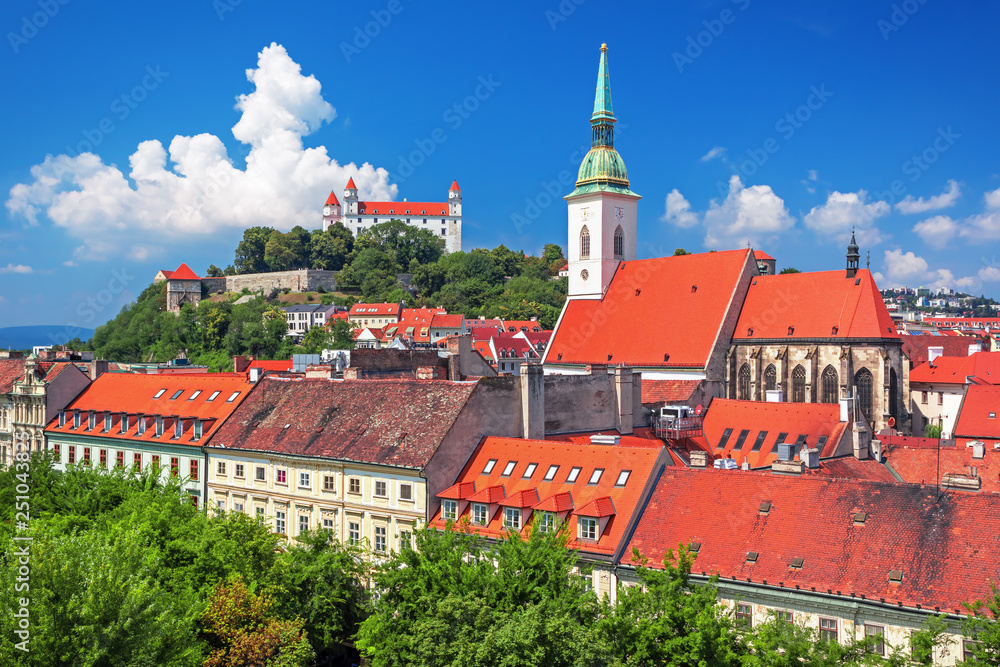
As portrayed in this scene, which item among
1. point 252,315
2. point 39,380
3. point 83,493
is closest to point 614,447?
point 83,493

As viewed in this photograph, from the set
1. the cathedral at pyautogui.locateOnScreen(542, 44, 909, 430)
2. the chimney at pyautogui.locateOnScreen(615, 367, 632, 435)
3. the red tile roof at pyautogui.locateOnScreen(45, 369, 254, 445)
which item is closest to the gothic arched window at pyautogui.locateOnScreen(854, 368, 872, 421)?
the cathedral at pyautogui.locateOnScreen(542, 44, 909, 430)

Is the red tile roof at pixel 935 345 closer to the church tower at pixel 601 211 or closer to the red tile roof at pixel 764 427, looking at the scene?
the church tower at pixel 601 211

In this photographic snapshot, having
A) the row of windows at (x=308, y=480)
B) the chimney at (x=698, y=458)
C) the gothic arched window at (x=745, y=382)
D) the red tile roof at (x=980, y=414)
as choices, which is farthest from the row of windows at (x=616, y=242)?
the row of windows at (x=308, y=480)

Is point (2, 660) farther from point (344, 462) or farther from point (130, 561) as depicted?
point (344, 462)

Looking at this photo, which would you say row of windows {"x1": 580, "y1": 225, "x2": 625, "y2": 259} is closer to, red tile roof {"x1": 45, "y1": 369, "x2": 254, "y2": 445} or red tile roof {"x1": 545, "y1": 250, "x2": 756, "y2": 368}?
red tile roof {"x1": 545, "y1": 250, "x2": 756, "y2": 368}

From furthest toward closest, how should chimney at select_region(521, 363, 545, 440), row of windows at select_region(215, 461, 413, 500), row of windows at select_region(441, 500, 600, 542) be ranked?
chimney at select_region(521, 363, 545, 440) < row of windows at select_region(215, 461, 413, 500) < row of windows at select_region(441, 500, 600, 542)

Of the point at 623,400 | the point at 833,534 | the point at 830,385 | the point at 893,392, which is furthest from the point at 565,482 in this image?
the point at 893,392
